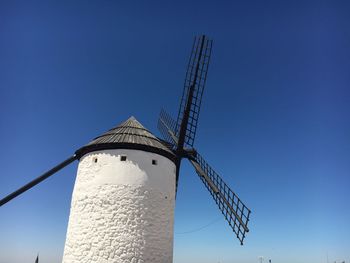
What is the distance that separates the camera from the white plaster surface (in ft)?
26.6

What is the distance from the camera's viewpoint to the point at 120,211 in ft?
27.6

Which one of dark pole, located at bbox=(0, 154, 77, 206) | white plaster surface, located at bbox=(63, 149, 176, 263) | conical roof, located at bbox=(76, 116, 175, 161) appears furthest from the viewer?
Answer: dark pole, located at bbox=(0, 154, 77, 206)

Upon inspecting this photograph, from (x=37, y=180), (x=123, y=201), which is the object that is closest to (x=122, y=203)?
(x=123, y=201)

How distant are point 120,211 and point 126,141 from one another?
2.36 metres

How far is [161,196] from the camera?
30.3ft

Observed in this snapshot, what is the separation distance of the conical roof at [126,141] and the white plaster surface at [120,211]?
20 cm

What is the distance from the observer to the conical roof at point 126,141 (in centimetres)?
927

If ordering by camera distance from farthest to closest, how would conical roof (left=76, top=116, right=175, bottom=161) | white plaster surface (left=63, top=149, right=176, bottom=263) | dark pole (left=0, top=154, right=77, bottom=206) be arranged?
1. dark pole (left=0, top=154, right=77, bottom=206)
2. conical roof (left=76, top=116, right=175, bottom=161)
3. white plaster surface (left=63, top=149, right=176, bottom=263)

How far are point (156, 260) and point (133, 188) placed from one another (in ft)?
7.82

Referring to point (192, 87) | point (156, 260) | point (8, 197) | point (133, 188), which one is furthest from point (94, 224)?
point (192, 87)

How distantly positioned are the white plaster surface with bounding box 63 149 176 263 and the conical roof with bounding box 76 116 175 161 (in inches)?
7.9

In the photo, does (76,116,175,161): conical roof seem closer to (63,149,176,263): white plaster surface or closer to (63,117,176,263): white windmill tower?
(63,117,176,263): white windmill tower

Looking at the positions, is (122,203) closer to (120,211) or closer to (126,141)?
(120,211)

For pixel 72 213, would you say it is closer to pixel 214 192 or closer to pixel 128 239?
pixel 128 239
